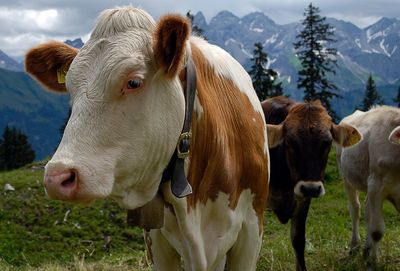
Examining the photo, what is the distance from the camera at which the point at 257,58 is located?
4031 cm

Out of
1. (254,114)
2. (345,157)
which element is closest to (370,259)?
(345,157)

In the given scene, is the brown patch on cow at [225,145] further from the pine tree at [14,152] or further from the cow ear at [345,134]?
the pine tree at [14,152]

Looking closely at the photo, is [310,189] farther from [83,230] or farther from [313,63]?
[313,63]

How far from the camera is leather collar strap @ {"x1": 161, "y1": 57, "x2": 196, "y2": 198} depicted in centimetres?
322

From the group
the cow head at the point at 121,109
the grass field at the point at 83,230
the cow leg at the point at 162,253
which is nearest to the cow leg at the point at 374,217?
the grass field at the point at 83,230

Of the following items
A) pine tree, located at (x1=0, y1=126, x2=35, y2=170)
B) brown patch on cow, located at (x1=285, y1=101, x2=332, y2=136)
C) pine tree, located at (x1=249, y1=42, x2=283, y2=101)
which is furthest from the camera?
pine tree, located at (x1=0, y1=126, x2=35, y2=170)

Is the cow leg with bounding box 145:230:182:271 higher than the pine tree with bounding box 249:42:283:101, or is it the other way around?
the cow leg with bounding box 145:230:182:271

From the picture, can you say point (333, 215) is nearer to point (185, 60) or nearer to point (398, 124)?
point (398, 124)

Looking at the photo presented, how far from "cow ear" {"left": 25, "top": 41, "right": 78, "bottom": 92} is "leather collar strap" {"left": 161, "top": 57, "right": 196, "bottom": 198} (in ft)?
2.48

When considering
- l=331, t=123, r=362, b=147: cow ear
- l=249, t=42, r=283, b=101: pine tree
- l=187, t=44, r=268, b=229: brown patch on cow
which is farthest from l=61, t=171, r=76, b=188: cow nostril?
l=249, t=42, r=283, b=101: pine tree

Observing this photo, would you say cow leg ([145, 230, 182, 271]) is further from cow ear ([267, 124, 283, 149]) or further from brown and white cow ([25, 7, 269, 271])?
cow ear ([267, 124, 283, 149])

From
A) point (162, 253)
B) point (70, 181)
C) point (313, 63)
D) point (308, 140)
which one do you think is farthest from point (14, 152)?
point (70, 181)

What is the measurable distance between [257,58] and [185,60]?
37.6 m

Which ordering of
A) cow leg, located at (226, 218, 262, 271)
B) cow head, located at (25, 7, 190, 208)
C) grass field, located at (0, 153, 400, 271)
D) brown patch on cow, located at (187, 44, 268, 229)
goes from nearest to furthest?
cow head, located at (25, 7, 190, 208) < brown patch on cow, located at (187, 44, 268, 229) < cow leg, located at (226, 218, 262, 271) < grass field, located at (0, 153, 400, 271)
